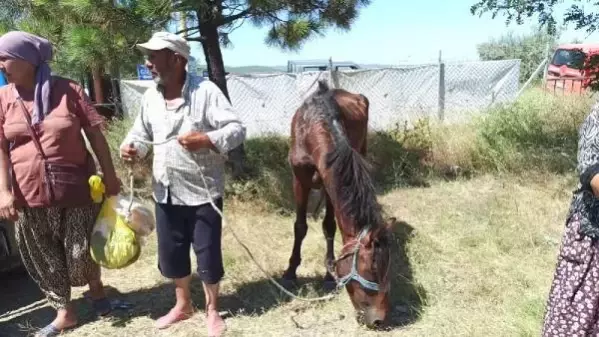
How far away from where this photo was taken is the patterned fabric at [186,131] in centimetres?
283

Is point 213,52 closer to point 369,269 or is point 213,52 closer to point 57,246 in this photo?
point 57,246

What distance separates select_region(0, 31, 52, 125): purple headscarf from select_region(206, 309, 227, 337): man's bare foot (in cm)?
141

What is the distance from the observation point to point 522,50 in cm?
2103

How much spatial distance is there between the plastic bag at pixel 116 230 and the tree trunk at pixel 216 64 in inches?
111

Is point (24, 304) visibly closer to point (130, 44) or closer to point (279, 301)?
point (279, 301)

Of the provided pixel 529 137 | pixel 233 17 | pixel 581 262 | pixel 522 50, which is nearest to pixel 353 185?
pixel 581 262

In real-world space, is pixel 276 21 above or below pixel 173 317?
above

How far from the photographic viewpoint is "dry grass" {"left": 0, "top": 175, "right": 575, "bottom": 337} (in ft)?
10.1

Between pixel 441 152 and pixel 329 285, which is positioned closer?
pixel 329 285

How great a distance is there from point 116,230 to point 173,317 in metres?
0.65

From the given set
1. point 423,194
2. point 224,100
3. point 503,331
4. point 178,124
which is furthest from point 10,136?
point 423,194

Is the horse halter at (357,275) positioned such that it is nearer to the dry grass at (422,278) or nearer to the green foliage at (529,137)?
the dry grass at (422,278)

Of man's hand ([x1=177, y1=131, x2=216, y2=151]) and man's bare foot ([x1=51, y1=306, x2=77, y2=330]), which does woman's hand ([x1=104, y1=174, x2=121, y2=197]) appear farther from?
man's bare foot ([x1=51, y1=306, x2=77, y2=330])

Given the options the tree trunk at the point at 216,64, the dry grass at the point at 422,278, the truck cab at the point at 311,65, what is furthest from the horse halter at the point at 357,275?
the truck cab at the point at 311,65
